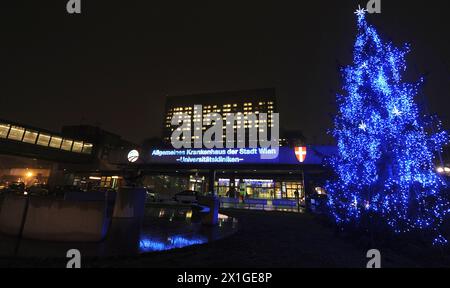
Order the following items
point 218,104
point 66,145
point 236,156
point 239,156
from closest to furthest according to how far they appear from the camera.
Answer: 1. point 239,156
2. point 236,156
3. point 66,145
4. point 218,104

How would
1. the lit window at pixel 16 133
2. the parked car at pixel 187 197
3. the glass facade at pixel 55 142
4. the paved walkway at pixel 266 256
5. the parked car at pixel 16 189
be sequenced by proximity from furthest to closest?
the glass facade at pixel 55 142 → the lit window at pixel 16 133 → the parked car at pixel 187 197 → the parked car at pixel 16 189 → the paved walkway at pixel 266 256

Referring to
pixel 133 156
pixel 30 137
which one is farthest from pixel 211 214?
pixel 30 137

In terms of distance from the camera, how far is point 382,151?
28.4 ft

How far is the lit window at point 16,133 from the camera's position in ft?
107

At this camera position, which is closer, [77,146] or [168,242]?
[168,242]

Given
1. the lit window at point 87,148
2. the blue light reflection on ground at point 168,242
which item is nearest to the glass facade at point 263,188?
the blue light reflection on ground at point 168,242

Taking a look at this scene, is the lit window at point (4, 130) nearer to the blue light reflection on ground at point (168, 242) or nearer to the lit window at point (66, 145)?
the lit window at point (66, 145)

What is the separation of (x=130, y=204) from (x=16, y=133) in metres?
34.4

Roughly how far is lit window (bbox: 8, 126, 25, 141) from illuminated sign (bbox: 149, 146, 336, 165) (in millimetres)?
20355

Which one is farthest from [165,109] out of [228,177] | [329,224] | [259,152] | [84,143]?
[329,224]

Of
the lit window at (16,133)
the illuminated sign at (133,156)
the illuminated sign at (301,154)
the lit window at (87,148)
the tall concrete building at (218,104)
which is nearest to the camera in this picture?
the illuminated sign at (301,154)

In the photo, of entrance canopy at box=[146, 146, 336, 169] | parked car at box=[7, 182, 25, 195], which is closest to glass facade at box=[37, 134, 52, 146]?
→ parked car at box=[7, 182, 25, 195]

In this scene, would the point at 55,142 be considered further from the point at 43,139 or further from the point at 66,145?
the point at 66,145

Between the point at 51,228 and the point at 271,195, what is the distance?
2890cm
